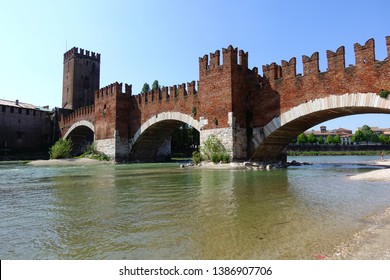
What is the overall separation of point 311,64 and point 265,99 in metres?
3.01

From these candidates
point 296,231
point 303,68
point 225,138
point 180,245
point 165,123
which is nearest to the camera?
point 180,245

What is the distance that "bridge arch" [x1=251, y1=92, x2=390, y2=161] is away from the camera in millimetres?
12992

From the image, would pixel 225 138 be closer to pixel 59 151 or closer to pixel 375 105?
pixel 375 105

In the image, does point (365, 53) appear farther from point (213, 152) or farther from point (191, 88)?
point (191, 88)

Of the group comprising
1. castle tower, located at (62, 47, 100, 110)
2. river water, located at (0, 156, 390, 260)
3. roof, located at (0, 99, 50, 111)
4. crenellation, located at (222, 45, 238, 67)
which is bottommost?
river water, located at (0, 156, 390, 260)

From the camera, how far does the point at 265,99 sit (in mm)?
16891

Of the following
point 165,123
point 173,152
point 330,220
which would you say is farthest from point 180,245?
point 173,152

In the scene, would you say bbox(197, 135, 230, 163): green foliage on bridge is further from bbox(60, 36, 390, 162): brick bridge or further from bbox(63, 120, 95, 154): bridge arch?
bbox(63, 120, 95, 154): bridge arch

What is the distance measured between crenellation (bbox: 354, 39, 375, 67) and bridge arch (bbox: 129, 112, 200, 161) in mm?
10637

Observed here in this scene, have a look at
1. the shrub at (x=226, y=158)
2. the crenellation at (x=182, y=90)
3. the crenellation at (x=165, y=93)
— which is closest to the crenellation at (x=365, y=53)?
the shrub at (x=226, y=158)

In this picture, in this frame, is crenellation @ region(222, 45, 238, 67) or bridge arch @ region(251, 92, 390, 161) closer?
bridge arch @ region(251, 92, 390, 161)

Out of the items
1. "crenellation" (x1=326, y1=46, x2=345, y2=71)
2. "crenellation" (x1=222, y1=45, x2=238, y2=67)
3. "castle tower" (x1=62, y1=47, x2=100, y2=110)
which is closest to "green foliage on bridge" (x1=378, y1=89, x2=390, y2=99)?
"crenellation" (x1=326, y1=46, x2=345, y2=71)

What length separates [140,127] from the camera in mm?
26062

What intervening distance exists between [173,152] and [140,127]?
677 inches
